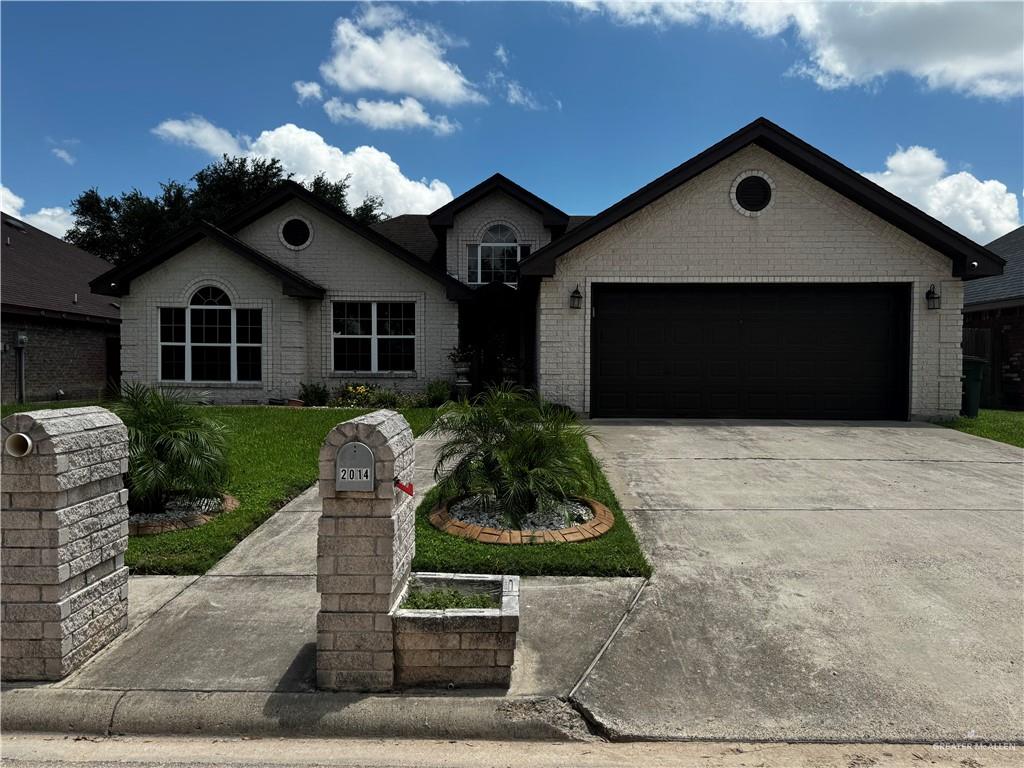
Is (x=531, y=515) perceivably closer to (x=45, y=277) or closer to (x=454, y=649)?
(x=454, y=649)

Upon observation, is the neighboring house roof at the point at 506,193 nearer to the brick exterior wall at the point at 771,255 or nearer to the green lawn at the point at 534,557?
the brick exterior wall at the point at 771,255

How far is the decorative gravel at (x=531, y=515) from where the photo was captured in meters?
5.43

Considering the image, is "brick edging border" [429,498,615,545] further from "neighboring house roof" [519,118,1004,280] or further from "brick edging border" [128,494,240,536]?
"neighboring house roof" [519,118,1004,280]

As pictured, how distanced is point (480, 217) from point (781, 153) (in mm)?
7977

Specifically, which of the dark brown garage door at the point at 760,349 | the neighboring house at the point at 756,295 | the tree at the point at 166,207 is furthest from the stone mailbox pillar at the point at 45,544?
the tree at the point at 166,207

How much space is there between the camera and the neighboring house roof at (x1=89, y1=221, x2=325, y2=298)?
1482cm

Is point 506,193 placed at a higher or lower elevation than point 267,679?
higher

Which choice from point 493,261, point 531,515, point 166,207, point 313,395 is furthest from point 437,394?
point 166,207

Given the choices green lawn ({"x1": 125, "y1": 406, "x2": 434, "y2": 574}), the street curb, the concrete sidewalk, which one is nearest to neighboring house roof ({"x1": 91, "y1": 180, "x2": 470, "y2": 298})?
green lawn ({"x1": 125, "y1": 406, "x2": 434, "y2": 574})

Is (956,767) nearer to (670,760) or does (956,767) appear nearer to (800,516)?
(670,760)

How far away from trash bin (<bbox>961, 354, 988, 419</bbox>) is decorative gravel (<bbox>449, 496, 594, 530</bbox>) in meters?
10.6

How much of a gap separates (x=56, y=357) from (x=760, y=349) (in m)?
19.8

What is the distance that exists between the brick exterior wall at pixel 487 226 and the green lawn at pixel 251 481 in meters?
5.90

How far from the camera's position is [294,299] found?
50.6ft
